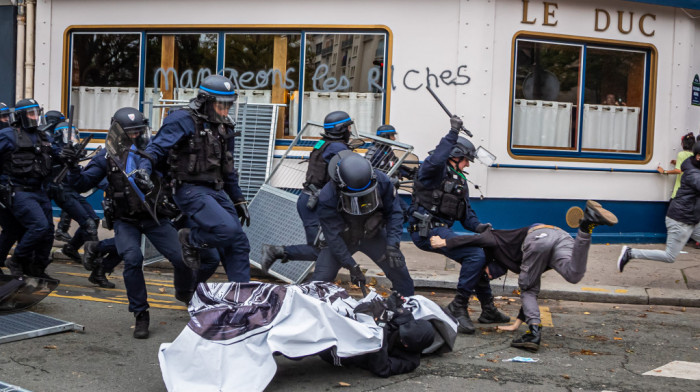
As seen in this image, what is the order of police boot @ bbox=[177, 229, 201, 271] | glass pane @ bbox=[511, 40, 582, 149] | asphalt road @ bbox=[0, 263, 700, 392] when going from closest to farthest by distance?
asphalt road @ bbox=[0, 263, 700, 392], police boot @ bbox=[177, 229, 201, 271], glass pane @ bbox=[511, 40, 582, 149]

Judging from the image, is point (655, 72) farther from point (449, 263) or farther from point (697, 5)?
point (449, 263)

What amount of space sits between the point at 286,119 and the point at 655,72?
5.56 m

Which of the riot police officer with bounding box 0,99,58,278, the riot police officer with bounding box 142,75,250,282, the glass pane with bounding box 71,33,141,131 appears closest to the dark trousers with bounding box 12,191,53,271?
the riot police officer with bounding box 0,99,58,278

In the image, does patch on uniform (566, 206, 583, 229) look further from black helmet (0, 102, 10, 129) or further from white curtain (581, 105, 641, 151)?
black helmet (0, 102, 10, 129)

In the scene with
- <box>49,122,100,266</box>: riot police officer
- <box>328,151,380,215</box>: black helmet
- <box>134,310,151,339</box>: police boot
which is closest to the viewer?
<box>328,151,380,215</box>: black helmet

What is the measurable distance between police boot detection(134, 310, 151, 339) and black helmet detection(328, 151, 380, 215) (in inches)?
72.6

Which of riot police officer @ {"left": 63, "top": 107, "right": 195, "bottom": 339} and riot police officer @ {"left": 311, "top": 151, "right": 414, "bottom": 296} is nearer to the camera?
riot police officer @ {"left": 311, "top": 151, "right": 414, "bottom": 296}

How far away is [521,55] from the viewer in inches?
454

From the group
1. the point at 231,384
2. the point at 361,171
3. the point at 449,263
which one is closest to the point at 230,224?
the point at 361,171

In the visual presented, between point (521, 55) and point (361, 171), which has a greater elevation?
point (521, 55)

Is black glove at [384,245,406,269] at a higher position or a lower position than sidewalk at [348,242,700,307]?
higher

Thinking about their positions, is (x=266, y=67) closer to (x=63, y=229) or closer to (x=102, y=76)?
(x=102, y=76)

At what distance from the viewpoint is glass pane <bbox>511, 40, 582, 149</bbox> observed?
1162 cm

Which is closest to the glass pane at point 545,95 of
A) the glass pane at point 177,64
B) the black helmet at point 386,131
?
the black helmet at point 386,131
